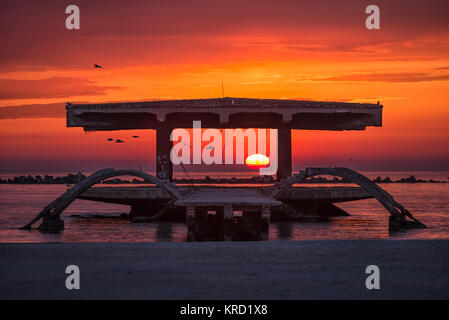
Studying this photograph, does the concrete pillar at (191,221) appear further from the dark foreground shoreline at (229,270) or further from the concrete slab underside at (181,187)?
the concrete slab underside at (181,187)

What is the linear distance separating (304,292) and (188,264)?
281 cm

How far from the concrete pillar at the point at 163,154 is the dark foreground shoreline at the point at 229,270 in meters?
25.6

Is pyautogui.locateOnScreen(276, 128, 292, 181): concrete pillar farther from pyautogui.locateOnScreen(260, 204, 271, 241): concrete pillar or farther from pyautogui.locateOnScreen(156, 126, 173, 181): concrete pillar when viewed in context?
pyautogui.locateOnScreen(260, 204, 271, 241): concrete pillar

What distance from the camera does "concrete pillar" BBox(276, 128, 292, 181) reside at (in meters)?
39.2

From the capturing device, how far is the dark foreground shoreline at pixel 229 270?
7.96m

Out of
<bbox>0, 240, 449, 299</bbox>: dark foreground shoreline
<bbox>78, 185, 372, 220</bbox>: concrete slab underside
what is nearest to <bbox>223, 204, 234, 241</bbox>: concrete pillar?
<bbox>0, 240, 449, 299</bbox>: dark foreground shoreline

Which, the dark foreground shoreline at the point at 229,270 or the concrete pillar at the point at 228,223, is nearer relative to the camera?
the dark foreground shoreline at the point at 229,270

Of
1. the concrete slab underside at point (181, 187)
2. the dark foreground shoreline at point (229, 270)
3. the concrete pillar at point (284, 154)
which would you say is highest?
the concrete pillar at point (284, 154)

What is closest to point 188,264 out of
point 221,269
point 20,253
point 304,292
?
point 221,269

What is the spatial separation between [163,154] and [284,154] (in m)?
8.28

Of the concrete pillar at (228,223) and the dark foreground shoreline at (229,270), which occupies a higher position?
the dark foreground shoreline at (229,270)

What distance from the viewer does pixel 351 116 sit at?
37.3 metres

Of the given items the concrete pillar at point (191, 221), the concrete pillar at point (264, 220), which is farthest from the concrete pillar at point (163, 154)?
the concrete pillar at point (264, 220)
